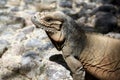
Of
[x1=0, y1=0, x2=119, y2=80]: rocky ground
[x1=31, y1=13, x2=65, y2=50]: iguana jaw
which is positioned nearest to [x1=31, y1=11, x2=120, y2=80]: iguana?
[x1=31, y1=13, x2=65, y2=50]: iguana jaw

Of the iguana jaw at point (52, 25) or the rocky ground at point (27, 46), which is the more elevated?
the iguana jaw at point (52, 25)

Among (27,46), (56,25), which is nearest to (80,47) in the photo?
(56,25)

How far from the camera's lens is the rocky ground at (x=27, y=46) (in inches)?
196

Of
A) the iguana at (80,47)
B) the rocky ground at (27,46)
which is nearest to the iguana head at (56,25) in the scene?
the iguana at (80,47)

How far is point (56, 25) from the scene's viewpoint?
4.32m

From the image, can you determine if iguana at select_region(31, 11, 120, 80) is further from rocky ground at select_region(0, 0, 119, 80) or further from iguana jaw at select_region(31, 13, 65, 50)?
rocky ground at select_region(0, 0, 119, 80)

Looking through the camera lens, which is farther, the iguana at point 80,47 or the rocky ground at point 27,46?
the rocky ground at point 27,46

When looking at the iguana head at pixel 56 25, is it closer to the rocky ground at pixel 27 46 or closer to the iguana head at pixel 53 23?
the iguana head at pixel 53 23

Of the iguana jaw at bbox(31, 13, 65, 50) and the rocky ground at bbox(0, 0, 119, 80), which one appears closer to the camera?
the iguana jaw at bbox(31, 13, 65, 50)

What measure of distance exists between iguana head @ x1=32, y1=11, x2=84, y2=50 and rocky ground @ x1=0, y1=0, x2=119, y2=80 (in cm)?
59

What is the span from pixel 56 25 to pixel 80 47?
1.53 ft

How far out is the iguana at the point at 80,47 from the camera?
4324mm

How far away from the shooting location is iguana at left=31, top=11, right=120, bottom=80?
4324 mm

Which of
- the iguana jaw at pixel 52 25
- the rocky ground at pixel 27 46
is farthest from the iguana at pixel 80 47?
the rocky ground at pixel 27 46
